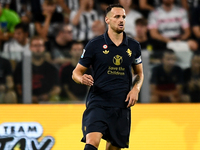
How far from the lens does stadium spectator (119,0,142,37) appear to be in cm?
836

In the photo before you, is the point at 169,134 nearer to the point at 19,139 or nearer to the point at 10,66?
the point at 19,139

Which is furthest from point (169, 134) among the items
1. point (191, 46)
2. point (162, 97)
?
point (191, 46)

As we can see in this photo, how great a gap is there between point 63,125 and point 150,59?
1.72 m

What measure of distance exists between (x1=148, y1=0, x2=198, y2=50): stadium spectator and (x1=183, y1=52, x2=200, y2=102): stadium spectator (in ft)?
6.82

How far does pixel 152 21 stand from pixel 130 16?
490 mm

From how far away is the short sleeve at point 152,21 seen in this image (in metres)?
8.46

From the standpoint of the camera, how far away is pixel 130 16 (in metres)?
8.52

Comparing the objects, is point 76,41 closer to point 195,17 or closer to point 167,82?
point 167,82

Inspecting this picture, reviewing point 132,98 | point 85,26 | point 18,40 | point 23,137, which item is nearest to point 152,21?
point 85,26

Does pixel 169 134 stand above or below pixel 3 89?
below

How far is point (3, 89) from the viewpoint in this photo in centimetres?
624

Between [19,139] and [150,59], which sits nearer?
[19,139]

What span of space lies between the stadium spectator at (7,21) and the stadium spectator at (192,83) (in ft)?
12.8

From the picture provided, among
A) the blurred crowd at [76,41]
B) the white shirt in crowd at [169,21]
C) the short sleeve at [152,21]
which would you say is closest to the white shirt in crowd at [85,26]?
the blurred crowd at [76,41]
